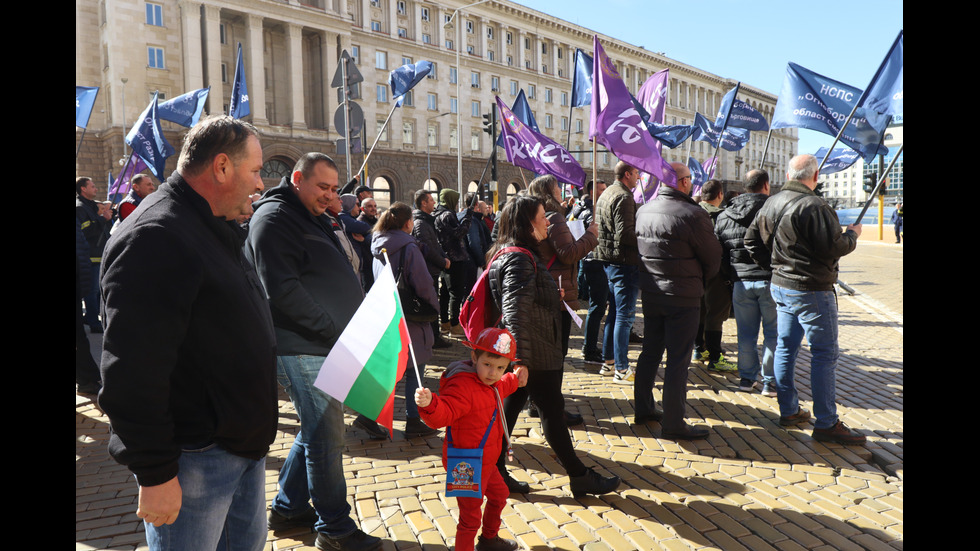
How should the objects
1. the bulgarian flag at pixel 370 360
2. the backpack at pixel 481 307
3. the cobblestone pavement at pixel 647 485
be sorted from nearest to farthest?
the bulgarian flag at pixel 370 360, the cobblestone pavement at pixel 647 485, the backpack at pixel 481 307

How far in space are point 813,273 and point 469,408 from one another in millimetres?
3069

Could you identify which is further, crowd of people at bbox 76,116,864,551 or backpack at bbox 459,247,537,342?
backpack at bbox 459,247,537,342

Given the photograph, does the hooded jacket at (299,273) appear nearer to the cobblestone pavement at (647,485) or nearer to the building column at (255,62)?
the cobblestone pavement at (647,485)

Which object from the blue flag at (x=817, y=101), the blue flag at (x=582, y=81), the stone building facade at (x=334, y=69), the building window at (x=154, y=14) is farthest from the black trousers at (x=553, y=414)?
the building window at (x=154, y=14)

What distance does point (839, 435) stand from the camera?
4.57m

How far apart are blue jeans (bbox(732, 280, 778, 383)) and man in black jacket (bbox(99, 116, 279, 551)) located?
16.2 ft

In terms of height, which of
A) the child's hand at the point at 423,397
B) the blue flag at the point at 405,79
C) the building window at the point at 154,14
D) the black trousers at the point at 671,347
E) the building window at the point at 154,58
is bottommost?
the black trousers at the point at 671,347

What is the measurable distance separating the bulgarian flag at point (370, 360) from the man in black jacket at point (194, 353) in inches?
8.3

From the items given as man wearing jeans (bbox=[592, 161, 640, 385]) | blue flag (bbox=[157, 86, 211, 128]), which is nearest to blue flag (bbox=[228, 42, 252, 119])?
blue flag (bbox=[157, 86, 211, 128])

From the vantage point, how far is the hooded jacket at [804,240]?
4438 millimetres

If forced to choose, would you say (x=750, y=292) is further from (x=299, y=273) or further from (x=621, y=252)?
(x=299, y=273)

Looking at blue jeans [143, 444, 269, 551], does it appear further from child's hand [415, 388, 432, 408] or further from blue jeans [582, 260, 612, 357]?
blue jeans [582, 260, 612, 357]

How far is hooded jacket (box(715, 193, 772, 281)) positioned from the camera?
5.77 m

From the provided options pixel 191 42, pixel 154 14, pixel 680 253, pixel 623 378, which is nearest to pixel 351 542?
pixel 680 253
